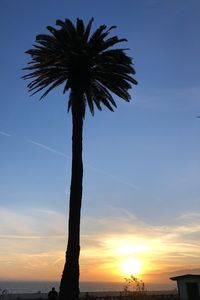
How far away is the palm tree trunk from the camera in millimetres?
22234

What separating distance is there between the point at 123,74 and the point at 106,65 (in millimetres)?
1448

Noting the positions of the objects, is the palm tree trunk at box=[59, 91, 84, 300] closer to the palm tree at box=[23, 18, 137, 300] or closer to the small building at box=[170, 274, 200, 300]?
the palm tree at box=[23, 18, 137, 300]

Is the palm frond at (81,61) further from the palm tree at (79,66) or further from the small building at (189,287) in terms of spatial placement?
the small building at (189,287)

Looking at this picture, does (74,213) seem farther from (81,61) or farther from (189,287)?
(189,287)

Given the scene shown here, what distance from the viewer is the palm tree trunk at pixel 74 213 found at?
22234 mm

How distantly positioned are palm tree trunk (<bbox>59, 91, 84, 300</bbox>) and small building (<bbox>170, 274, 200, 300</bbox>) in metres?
19.7

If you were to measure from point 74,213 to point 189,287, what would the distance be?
2031 cm

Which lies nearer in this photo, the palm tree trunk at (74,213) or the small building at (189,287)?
the palm tree trunk at (74,213)

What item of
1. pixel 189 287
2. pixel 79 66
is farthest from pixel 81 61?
pixel 189 287

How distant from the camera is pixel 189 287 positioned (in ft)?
128

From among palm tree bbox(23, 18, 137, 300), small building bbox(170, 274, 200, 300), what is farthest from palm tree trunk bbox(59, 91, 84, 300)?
small building bbox(170, 274, 200, 300)

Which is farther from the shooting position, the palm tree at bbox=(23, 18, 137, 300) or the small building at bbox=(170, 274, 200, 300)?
the small building at bbox=(170, 274, 200, 300)

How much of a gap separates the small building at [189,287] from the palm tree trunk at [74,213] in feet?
64.5

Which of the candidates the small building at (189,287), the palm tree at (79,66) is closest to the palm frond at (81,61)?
the palm tree at (79,66)
